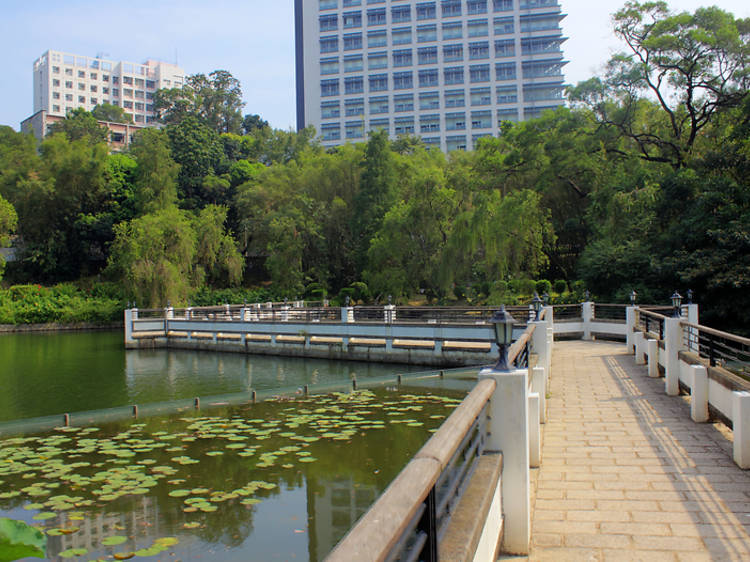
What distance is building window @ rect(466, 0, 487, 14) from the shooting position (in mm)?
70875

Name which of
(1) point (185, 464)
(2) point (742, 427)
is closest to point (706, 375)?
(2) point (742, 427)

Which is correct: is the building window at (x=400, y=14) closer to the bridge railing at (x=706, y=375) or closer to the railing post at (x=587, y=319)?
the railing post at (x=587, y=319)

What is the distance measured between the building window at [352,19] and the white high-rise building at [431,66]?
0.12 m

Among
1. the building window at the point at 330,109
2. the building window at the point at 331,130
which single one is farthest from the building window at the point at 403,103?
the building window at the point at 331,130

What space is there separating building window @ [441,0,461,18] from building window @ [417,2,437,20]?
125 cm

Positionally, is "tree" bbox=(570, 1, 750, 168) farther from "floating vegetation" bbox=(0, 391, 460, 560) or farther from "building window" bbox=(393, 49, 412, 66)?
"building window" bbox=(393, 49, 412, 66)

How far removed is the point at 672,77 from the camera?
79.1ft

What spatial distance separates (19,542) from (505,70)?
7697 cm

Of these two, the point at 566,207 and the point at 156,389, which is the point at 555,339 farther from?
the point at 566,207

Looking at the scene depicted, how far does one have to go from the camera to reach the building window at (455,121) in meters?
71.3

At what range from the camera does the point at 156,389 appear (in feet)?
52.5

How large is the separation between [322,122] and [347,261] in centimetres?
4076

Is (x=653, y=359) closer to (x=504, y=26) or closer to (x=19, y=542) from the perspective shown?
(x=19, y=542)

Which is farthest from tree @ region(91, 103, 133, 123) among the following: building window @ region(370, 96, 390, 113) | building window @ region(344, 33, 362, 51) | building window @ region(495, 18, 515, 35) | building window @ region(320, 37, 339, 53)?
building window @ region(495, 18, 515, 35)
